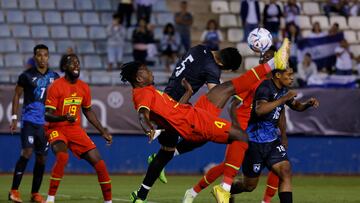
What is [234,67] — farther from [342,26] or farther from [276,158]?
[342,26]

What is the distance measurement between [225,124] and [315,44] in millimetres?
14709

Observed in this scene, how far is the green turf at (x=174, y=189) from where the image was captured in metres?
17.0

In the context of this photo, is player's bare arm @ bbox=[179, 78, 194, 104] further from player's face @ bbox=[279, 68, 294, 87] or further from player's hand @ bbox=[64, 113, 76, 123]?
player's hand @ bbox=[64, 113, 76, 123]

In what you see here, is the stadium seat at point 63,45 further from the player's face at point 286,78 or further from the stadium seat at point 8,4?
the player's face at point 286,78

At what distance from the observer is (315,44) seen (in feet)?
90.5

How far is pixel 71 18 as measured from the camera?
2802 centimetres

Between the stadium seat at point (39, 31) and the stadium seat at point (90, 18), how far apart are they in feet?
3.86

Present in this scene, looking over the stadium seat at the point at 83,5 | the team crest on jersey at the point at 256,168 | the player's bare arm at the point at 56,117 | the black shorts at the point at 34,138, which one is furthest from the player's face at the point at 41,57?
the stadium seat at the point at 83,5

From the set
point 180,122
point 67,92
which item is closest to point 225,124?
point 180,122

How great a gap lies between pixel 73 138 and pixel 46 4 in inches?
538

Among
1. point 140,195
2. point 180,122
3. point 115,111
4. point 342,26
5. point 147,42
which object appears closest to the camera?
point 180,122

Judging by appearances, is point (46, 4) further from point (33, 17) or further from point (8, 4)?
point (8, 4)

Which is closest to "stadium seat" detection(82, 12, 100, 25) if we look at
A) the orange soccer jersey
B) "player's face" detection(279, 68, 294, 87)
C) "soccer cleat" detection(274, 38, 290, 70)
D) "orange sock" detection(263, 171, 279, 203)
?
the orange soccer jersey

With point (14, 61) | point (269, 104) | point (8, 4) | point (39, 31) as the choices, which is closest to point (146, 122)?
point (269, 104)
